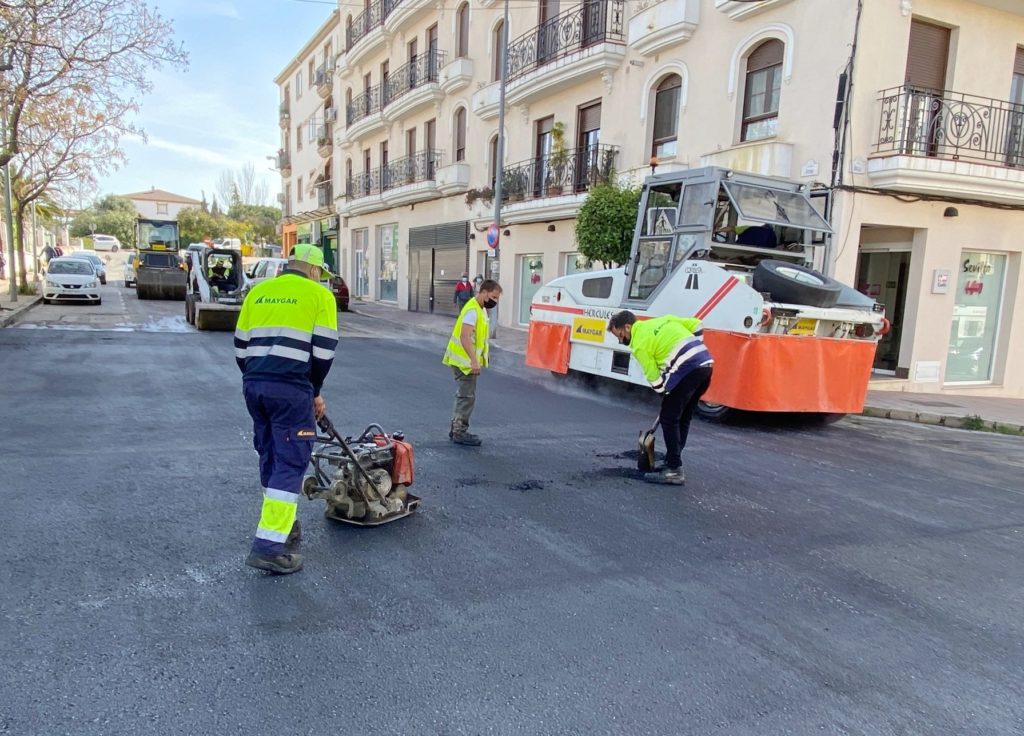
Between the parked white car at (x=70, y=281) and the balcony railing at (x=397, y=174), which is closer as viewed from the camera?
the parked white car at (x=70, y=281)

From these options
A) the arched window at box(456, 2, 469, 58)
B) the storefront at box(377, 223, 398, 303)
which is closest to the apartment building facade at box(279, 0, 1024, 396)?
the arched window at box(456, 2, 469, 58)

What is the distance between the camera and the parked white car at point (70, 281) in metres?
21.4

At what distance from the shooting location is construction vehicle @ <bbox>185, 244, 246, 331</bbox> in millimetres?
15780

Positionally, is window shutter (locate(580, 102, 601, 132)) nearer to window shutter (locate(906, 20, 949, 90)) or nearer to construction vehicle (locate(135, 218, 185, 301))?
window shutter (locate(906, 20, 949, 90))

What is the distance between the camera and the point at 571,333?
10.8 meters

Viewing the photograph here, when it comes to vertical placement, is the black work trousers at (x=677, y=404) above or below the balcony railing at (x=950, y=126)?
below

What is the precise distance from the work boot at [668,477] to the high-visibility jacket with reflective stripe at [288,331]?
308cm

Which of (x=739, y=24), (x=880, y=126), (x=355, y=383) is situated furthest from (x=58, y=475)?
(x=739, y=24)

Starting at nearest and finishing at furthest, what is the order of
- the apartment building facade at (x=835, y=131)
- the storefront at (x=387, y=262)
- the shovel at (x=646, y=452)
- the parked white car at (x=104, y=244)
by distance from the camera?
the shovel at (x=646, y=452)
the apartment building facade at (x=835, y=131)
the storefront at (x=387, y=262)
the parked white car at (x=104, y=244)

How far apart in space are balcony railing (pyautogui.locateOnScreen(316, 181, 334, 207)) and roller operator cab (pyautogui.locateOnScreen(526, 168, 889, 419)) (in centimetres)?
2984

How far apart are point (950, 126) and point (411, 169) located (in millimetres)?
19157

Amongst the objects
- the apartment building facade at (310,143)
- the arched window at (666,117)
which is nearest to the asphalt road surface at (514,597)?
the arched window at (666,117)

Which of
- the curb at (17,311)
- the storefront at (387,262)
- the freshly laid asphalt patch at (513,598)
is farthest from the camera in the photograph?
the storefront at (387,262)

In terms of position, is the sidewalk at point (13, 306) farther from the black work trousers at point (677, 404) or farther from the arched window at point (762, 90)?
the arched window at point (762, 90)
